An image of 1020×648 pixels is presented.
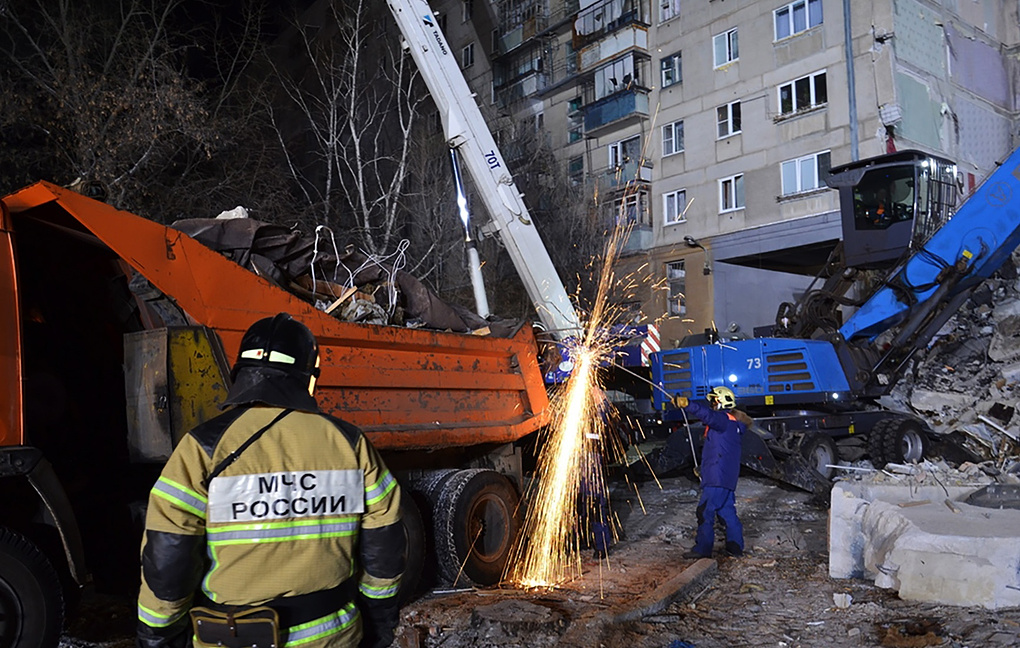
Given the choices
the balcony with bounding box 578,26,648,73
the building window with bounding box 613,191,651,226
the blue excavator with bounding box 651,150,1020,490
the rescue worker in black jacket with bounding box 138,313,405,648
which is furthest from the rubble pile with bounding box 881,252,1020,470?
the balcony with bounding box 578,26,648,73

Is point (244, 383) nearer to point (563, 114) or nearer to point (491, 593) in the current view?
point (491, 593)

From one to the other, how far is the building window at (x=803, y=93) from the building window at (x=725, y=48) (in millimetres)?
2065

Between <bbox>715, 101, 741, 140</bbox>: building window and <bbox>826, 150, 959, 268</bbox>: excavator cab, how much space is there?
11.1 meters

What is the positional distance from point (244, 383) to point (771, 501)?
28.4ft

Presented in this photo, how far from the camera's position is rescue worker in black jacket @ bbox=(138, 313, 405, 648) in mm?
2174

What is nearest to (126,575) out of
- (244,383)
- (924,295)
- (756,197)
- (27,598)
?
(27,598)

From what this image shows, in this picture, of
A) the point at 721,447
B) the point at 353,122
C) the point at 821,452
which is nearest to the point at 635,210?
the point at 353,122

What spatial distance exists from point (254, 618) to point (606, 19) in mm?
25959

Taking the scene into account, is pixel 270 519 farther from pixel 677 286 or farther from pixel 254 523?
pixel 677 286

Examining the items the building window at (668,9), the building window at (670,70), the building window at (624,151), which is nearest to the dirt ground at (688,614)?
the building window at (624,151)

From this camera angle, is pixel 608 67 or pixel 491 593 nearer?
pixel 491 593

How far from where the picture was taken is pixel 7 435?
3664 millimetres

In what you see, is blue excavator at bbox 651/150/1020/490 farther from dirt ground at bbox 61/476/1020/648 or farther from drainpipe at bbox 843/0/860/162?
drainpipe at bbox 843/0/860/162

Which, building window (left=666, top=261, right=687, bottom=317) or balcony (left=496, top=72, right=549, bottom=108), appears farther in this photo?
balcony (left=496, top=72, right=549, bottom=108)
